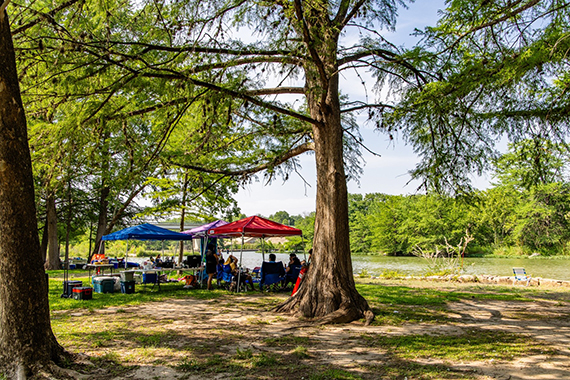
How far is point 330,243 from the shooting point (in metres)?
7.45

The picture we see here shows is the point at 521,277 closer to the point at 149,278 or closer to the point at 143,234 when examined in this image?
the point at 149,278

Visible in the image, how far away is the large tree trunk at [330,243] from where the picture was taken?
7.11m

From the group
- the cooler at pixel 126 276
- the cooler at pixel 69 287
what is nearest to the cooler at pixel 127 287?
the cooler at pixel 126 276

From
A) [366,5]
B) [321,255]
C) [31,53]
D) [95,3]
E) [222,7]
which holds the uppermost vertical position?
[366,5]

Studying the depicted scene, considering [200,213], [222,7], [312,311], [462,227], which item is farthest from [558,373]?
[462,227]

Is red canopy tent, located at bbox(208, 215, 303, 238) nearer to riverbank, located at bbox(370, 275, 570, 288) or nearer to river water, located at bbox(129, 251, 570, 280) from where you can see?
riverbank, located at bbox(370, 275, 570, 288)

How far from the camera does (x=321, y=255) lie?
750 cm

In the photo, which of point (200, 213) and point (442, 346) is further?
point (200, 213)

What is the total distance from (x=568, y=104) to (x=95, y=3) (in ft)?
24.7

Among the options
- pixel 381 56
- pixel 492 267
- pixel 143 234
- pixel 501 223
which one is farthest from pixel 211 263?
pixel 501 223

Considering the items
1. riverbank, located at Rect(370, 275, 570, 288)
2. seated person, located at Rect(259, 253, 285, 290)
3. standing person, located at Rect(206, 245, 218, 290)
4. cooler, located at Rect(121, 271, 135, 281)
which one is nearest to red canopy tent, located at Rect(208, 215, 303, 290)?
standing person, located at Rect(206, 245, 218, 290)

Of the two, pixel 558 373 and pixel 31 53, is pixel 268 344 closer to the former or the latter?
pixel 558 373

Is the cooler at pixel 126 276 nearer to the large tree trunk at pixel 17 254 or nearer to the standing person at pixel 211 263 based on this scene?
the standing person at pixel 211 263

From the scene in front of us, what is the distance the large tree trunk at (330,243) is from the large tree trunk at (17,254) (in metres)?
4.36
